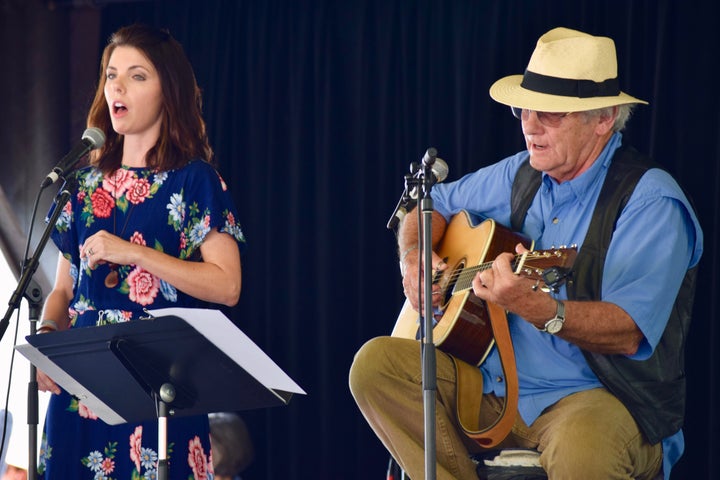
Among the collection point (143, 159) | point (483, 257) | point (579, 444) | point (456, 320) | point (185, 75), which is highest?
point (185, 75)

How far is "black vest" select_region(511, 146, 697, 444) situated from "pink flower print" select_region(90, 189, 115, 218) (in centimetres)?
128

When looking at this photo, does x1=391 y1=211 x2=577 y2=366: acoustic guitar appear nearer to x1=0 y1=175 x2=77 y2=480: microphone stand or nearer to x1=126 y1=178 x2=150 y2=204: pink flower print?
x1=126 y1=178 x2=150 y2=204: pink flower print

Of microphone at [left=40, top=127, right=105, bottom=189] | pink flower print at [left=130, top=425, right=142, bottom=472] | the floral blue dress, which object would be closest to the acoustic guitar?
the floral blue dress

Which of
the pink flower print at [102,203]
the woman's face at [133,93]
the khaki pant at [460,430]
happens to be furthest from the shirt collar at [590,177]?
the pink flower print at [102,203]

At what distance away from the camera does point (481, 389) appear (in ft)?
9.48

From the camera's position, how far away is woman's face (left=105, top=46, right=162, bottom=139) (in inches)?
106

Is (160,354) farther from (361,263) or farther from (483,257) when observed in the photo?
(361,263)

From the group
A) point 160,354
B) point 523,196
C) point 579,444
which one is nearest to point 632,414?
point 579,444

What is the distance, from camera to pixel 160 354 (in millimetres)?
2115

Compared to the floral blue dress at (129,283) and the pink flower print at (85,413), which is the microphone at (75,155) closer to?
the floral blue dress at (129,283)

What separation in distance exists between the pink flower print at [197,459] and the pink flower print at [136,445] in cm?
13

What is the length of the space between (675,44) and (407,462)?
81.3 inches

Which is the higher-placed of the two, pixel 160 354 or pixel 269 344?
pixel 160 354

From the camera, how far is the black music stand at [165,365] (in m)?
2.05
